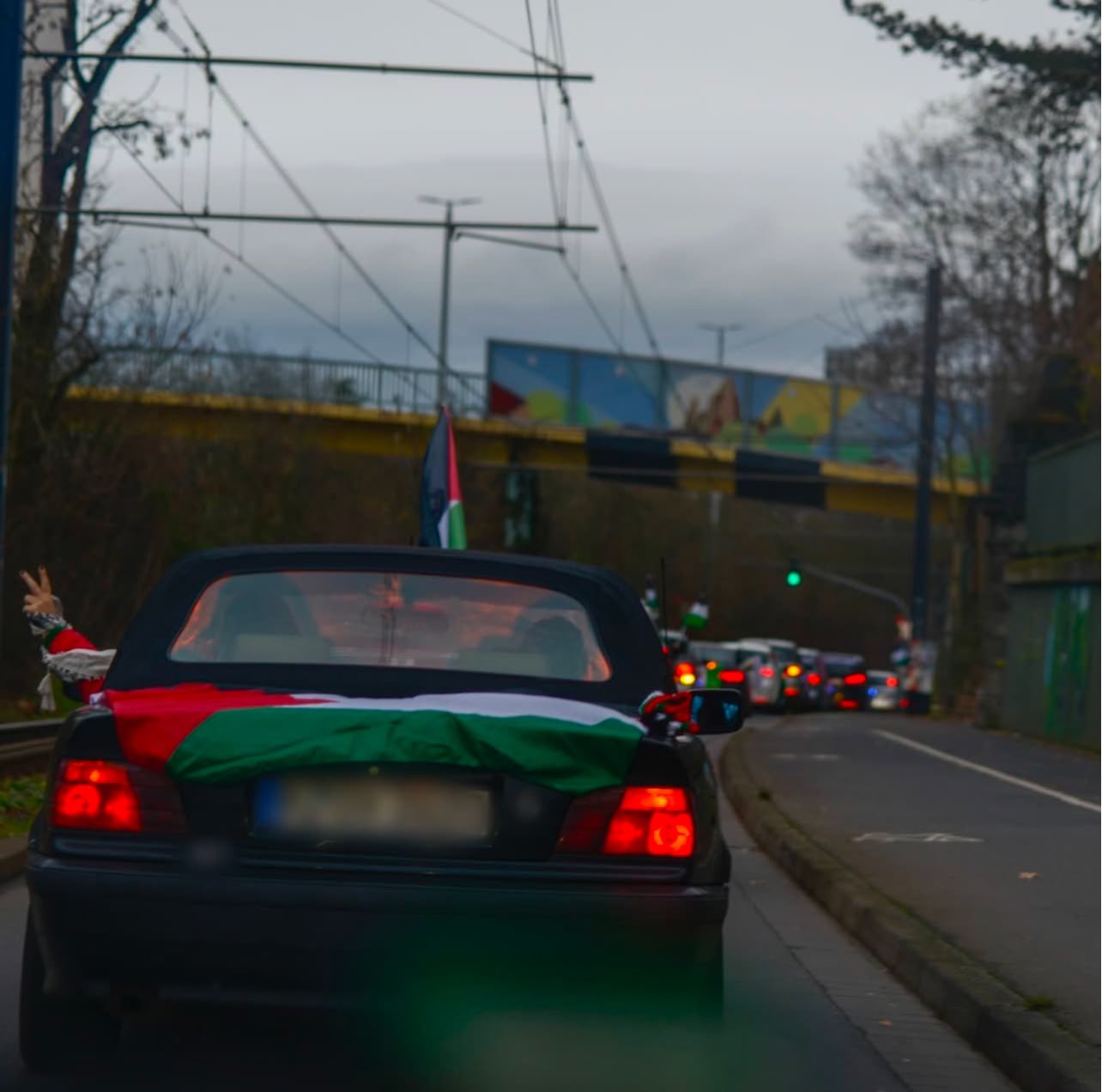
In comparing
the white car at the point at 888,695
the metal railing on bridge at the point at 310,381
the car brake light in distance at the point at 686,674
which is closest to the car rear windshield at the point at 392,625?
the car brake light in distance at the point at 686,674

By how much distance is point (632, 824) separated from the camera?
5414 mm

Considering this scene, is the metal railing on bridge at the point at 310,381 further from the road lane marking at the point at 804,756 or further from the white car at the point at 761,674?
the road lane marking at the point at 804,756

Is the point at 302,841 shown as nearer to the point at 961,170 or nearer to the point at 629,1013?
the point at 629,1013

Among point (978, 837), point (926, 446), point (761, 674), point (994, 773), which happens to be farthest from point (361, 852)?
point (926, 446)

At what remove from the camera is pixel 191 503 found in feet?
134

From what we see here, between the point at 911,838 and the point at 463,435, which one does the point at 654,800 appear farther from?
the point at 463,435

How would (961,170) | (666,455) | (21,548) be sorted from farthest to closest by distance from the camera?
1. (666,455)
2. (961,170)
3. (21,548)

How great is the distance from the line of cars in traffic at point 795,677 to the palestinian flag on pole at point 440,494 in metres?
19.5

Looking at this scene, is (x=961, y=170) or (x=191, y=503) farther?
(x=961, y=170)

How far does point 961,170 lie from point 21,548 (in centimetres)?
3129

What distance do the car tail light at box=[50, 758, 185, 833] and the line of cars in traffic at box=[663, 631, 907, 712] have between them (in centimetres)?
3134

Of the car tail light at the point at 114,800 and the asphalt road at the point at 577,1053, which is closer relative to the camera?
the car tail light at the point at 114,800

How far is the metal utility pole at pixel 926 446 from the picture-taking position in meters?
47.2

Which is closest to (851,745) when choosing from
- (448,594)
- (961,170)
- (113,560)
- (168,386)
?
(113,560)
